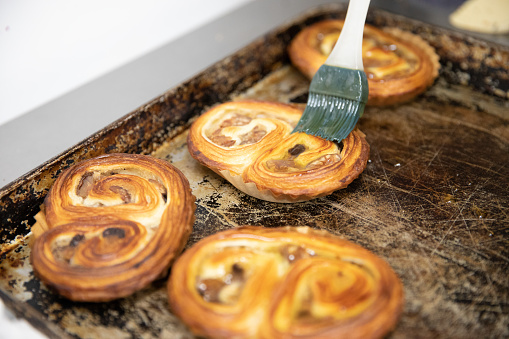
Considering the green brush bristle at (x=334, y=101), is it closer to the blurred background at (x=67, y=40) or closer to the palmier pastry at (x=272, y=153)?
the palmier pastry at (x=272, y=153)

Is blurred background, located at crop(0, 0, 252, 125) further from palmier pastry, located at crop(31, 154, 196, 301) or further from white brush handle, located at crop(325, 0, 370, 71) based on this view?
white brush handle, located at crop(325, 0, 370, 71)

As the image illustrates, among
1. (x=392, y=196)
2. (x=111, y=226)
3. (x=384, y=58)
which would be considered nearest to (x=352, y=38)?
(x=384, y=58)

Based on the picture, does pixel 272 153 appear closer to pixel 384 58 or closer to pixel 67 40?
pixel 384 58

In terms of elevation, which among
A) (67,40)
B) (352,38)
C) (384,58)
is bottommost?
(384,58)

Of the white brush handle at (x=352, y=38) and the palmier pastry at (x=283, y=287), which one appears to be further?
the white brush handle at (x=352, y=38)

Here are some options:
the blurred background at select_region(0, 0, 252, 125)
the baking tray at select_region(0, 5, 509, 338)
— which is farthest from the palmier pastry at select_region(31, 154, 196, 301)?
the blurred background at select_region(0, 0, 252, 125)

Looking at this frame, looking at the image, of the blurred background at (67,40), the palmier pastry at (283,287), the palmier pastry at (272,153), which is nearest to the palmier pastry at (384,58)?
the palmier pastry at (272,153)
